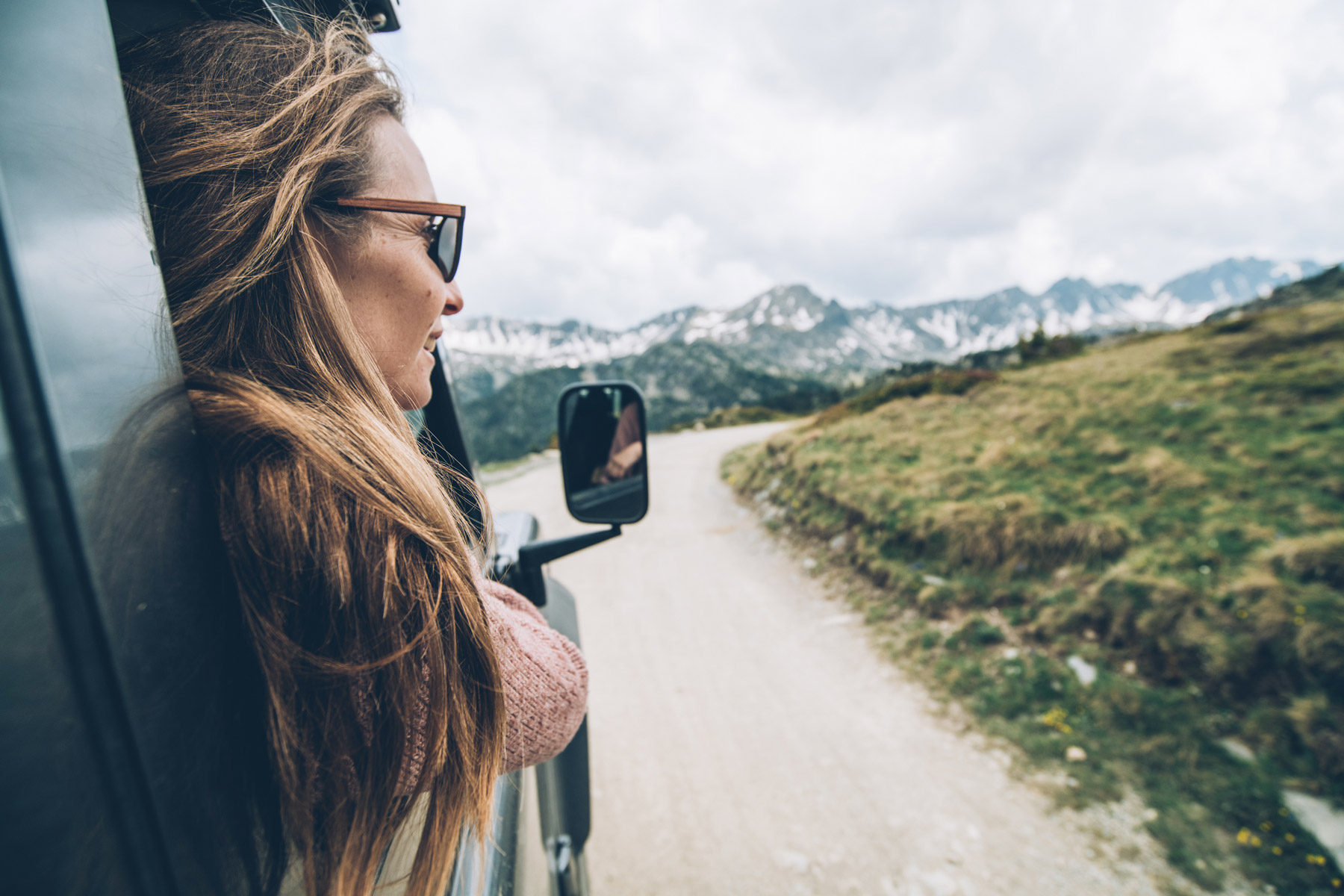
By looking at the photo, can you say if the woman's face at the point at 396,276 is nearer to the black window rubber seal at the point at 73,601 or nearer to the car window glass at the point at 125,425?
the car window glass at the point at 125,425

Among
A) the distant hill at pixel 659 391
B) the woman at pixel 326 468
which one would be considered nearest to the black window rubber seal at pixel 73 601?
the woman at pixel 326 468

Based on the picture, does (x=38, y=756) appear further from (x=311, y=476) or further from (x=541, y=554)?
(x=541, y=554)

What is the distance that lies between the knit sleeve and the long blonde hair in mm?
156

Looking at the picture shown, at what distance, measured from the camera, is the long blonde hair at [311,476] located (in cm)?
62

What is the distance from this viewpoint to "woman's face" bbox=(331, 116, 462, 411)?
1074mm

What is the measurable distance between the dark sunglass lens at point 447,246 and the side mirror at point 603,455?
766 mm

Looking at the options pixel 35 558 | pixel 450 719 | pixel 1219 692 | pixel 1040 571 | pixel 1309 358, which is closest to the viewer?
pixel 35 558

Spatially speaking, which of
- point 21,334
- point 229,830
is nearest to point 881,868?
point 229,830

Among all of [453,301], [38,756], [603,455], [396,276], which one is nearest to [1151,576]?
[603,455]

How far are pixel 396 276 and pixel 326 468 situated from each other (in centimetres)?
61

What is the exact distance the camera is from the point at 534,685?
3.38ft

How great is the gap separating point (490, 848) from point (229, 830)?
0.73 m

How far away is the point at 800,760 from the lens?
11.6ft

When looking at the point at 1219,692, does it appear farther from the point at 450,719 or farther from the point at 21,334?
the point at 21,334
